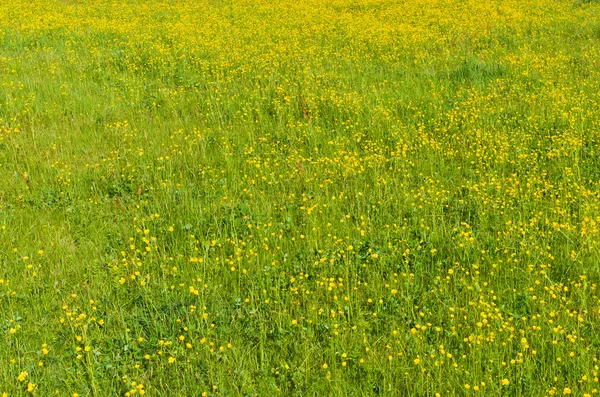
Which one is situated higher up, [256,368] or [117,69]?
[117,69]

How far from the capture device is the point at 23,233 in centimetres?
525

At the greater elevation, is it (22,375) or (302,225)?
(302,225)

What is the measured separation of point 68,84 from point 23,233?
514cm

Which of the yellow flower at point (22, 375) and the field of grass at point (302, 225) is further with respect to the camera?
the field of grass at point (302, 225)

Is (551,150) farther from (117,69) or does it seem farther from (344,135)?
(117,69)

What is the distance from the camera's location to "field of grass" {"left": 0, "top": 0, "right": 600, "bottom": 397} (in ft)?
11.8

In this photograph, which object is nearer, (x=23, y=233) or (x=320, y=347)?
(x=320, y=347)

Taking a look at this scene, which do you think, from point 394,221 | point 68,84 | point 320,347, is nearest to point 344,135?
point 394,221

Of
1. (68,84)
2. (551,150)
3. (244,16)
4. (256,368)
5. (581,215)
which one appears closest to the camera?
(256,368)

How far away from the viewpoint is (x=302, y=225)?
5230mm

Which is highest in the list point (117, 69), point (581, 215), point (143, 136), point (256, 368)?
point (117, 69)

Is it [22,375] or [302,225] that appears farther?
[302,225]

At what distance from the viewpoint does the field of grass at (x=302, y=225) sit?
11.8 feet

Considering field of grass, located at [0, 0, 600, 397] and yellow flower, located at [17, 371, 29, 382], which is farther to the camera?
field of grass, located at [0, 0, 600, 397]
